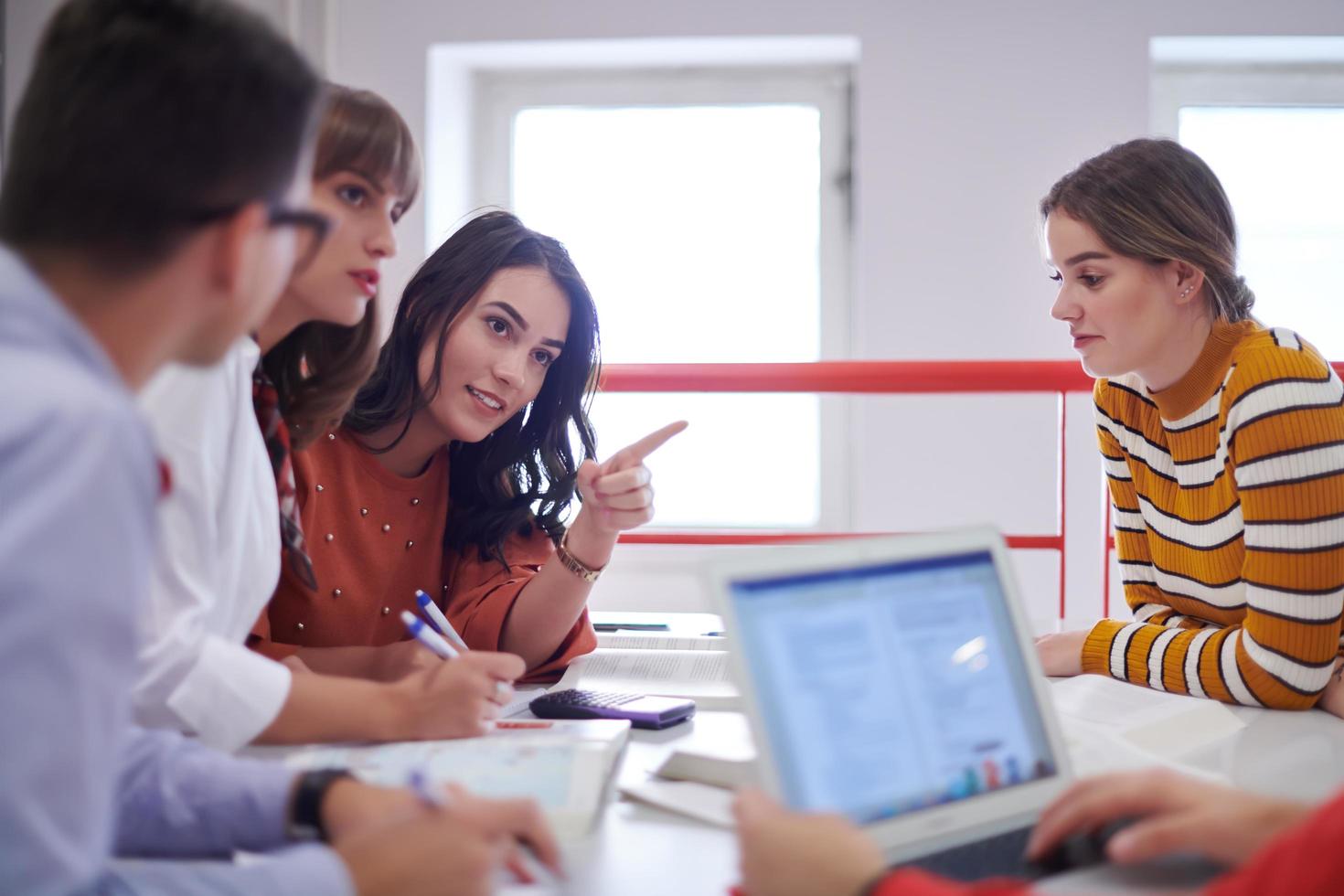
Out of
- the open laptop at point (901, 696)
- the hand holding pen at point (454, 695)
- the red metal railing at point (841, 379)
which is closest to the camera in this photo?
the open laptop at point (901, 696)

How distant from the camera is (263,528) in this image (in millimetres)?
1021

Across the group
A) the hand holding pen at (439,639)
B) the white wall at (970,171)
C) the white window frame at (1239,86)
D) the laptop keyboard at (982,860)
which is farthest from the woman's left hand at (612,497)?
the white window frame at (1239,86)

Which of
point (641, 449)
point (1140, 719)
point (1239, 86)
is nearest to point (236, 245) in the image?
point (641, 449)

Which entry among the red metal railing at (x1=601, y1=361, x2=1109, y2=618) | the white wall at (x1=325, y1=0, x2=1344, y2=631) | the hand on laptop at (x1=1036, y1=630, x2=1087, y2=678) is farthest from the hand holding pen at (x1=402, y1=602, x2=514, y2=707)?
the white wall at (x1=325, y1=0, x2=1344, y2=631)

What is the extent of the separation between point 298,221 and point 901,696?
1.61ft

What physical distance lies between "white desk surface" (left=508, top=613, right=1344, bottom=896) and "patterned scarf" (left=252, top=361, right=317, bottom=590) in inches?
16.7

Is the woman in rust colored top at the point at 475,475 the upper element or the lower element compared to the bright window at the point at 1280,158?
lower

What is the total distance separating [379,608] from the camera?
1426 millimetres

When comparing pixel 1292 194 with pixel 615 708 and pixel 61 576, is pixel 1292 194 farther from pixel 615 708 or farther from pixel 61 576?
pixel 61 576

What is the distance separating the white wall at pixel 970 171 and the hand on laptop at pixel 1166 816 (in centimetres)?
242

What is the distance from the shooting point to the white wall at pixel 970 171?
301 cm

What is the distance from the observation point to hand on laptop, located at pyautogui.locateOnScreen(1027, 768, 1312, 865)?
0.67m

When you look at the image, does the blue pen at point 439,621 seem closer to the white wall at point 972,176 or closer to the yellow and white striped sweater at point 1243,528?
the yellow and white striped sweater at point 1243,528

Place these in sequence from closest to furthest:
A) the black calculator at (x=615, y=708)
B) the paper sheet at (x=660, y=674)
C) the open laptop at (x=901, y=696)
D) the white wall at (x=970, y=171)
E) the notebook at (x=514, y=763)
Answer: the open laptop at (x=901, y=696) → the notebook at (x=514, y=763) → the black calculator at (x=615, y=708) → the paper sheet at (x=660, y=674) → the white wall at (x=970, y=171)
